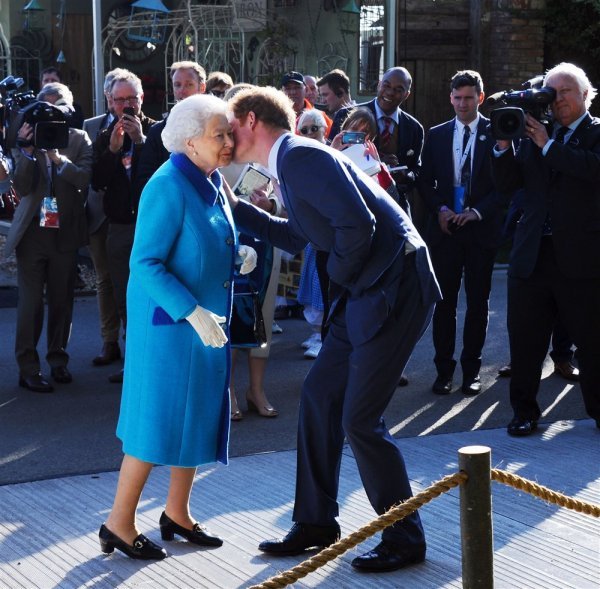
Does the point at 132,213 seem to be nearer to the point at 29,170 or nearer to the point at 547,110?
the point at 29,170

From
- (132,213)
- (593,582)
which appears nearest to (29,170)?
(132,213)

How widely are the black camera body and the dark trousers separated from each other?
255cm

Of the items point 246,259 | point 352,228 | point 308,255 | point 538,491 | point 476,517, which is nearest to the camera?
point 476,517

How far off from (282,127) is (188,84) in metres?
3.21

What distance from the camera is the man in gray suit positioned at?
7.89 m

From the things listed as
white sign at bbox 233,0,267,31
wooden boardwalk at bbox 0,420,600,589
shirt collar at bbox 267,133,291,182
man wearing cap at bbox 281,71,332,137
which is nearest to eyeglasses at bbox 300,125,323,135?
wooden boardwalk at bbox 0,420,600,589

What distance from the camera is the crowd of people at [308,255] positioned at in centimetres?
434

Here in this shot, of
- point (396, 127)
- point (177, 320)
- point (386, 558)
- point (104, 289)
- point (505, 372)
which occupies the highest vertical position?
point (396, 127)

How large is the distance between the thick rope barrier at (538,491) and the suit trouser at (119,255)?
450cm

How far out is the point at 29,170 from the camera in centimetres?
722

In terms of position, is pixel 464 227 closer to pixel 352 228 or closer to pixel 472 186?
pixel 472 186

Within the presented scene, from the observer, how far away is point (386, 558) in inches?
177

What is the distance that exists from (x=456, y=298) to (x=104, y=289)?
250cm

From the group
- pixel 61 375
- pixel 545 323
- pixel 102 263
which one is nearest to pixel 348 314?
pixel 545 323
